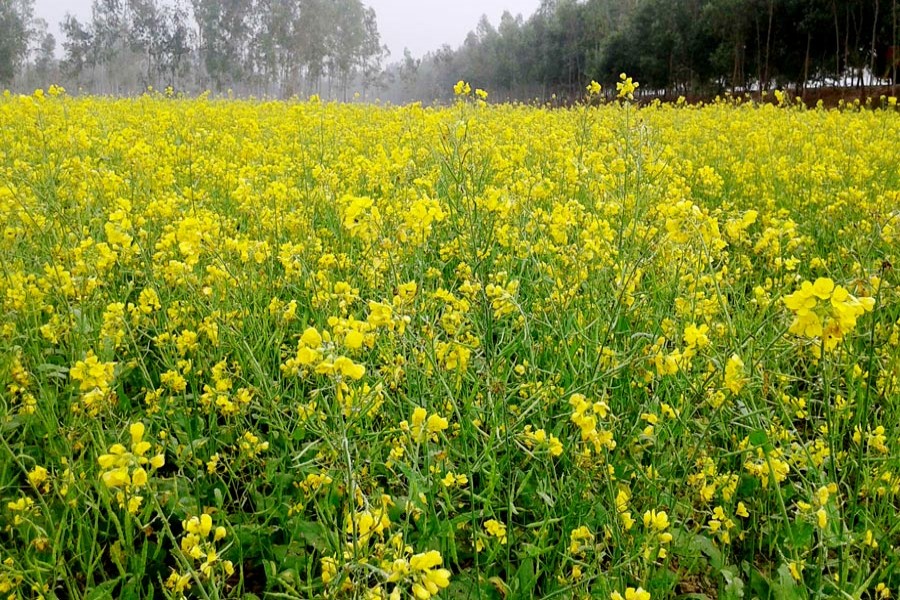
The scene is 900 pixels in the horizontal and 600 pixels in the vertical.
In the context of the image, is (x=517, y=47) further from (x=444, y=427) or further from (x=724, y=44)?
(x=444, y=427)

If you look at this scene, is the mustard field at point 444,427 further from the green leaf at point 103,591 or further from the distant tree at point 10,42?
the distant tree at point 10,42

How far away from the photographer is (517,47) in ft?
170

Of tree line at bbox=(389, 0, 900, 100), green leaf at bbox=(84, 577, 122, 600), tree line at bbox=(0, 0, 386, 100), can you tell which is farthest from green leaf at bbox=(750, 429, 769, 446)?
tree line at bbox=(0, 0, 386, 100)

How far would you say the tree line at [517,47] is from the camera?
25.9 metres

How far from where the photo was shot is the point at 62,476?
5.98 ft

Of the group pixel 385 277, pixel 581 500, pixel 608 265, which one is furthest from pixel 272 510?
pixel 608 265

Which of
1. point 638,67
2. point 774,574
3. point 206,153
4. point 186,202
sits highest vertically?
point 638,67

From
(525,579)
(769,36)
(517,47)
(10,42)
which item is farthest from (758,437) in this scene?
(10,42)

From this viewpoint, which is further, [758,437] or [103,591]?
[758,437]

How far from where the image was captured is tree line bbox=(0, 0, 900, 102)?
25938mm

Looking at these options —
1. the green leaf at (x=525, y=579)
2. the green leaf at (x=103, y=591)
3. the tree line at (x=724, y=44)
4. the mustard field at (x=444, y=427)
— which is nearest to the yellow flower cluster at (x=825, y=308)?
the mustard field at (x=444, y=427)

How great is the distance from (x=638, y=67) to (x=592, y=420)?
34683 millimetres

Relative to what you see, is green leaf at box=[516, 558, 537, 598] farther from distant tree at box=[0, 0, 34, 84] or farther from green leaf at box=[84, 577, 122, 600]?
distant tree at box=[0, 0, 34, 84]

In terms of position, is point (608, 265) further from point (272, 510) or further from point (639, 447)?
point (272, 510)
